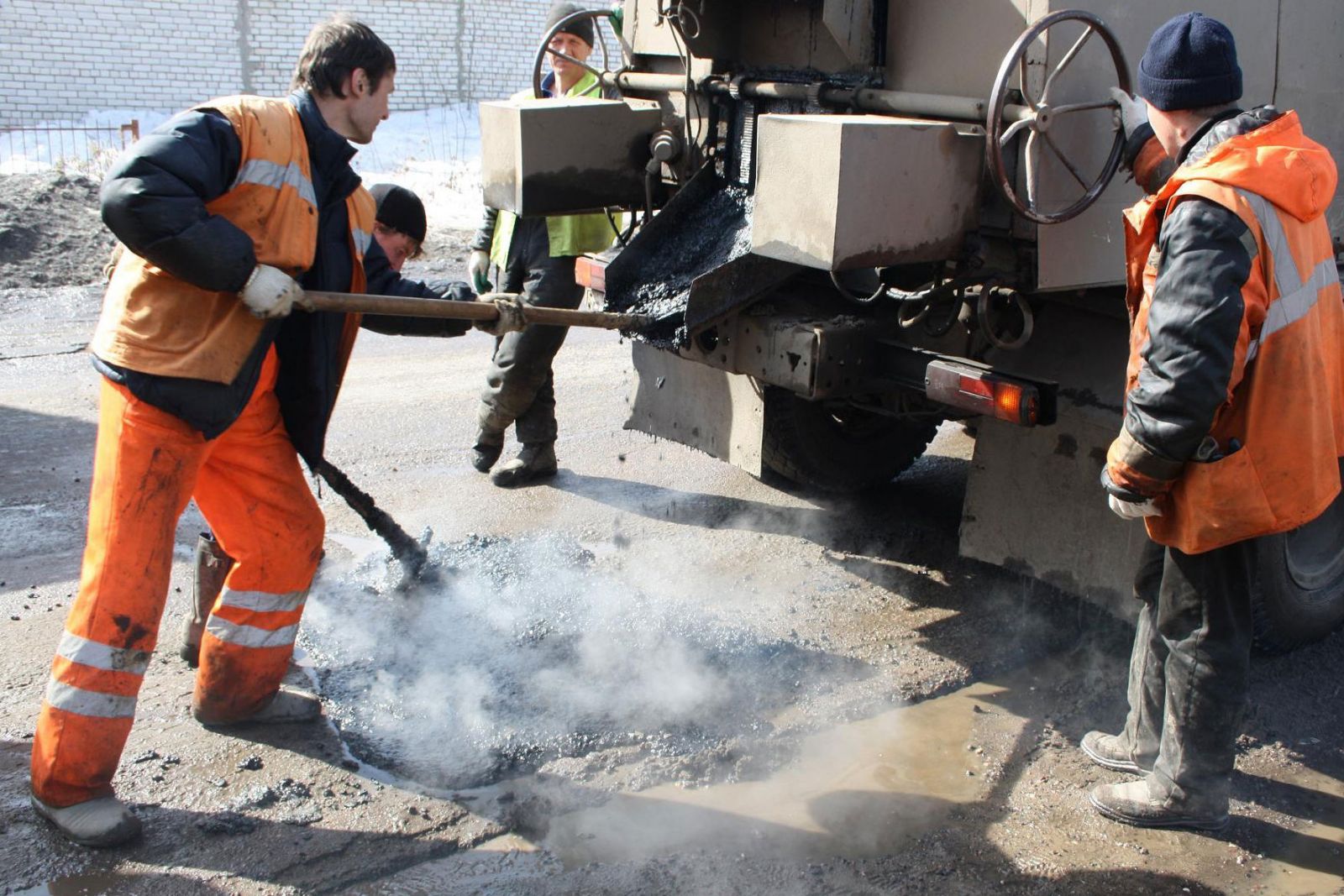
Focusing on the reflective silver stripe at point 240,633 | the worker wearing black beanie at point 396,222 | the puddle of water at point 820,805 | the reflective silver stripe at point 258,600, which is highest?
the worker wearing black beanie at point 396,222

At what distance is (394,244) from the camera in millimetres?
3449

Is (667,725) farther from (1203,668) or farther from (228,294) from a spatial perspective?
(228,294)

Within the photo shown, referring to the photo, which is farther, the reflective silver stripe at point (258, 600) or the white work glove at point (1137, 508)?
the reflective silver stripe at point (258, 600)

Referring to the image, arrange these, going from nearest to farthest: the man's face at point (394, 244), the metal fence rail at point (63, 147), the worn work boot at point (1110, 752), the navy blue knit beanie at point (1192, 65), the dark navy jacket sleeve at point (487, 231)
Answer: the navy blue knit beanie at point (1192, 65) < the worn work boot at point (1110, 752) < the man's face at point (394, 244) < the dark navy jacket sleeve at point (487, 231) < the metal fence rail at point (63, 147)

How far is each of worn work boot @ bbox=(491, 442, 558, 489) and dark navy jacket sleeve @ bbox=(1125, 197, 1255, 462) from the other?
2933 mm

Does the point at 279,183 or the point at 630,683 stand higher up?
the point at 279,183

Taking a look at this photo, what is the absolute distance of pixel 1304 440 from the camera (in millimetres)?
2527

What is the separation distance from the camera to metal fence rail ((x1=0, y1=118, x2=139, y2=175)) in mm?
11031

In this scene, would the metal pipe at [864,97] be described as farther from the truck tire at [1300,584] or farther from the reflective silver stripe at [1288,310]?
the truck tire at [1300,584]

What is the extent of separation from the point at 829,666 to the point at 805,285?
3.88 feet

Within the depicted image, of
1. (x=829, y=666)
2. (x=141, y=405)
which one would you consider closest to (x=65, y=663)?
(x=141, y=405)

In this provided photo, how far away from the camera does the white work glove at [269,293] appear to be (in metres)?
2.58

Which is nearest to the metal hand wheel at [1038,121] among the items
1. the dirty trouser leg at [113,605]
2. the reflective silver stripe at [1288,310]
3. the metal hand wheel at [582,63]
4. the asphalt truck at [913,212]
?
the asphalt truck at [913,212]

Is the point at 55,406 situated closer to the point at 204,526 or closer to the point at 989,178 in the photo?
the point at 204,526
